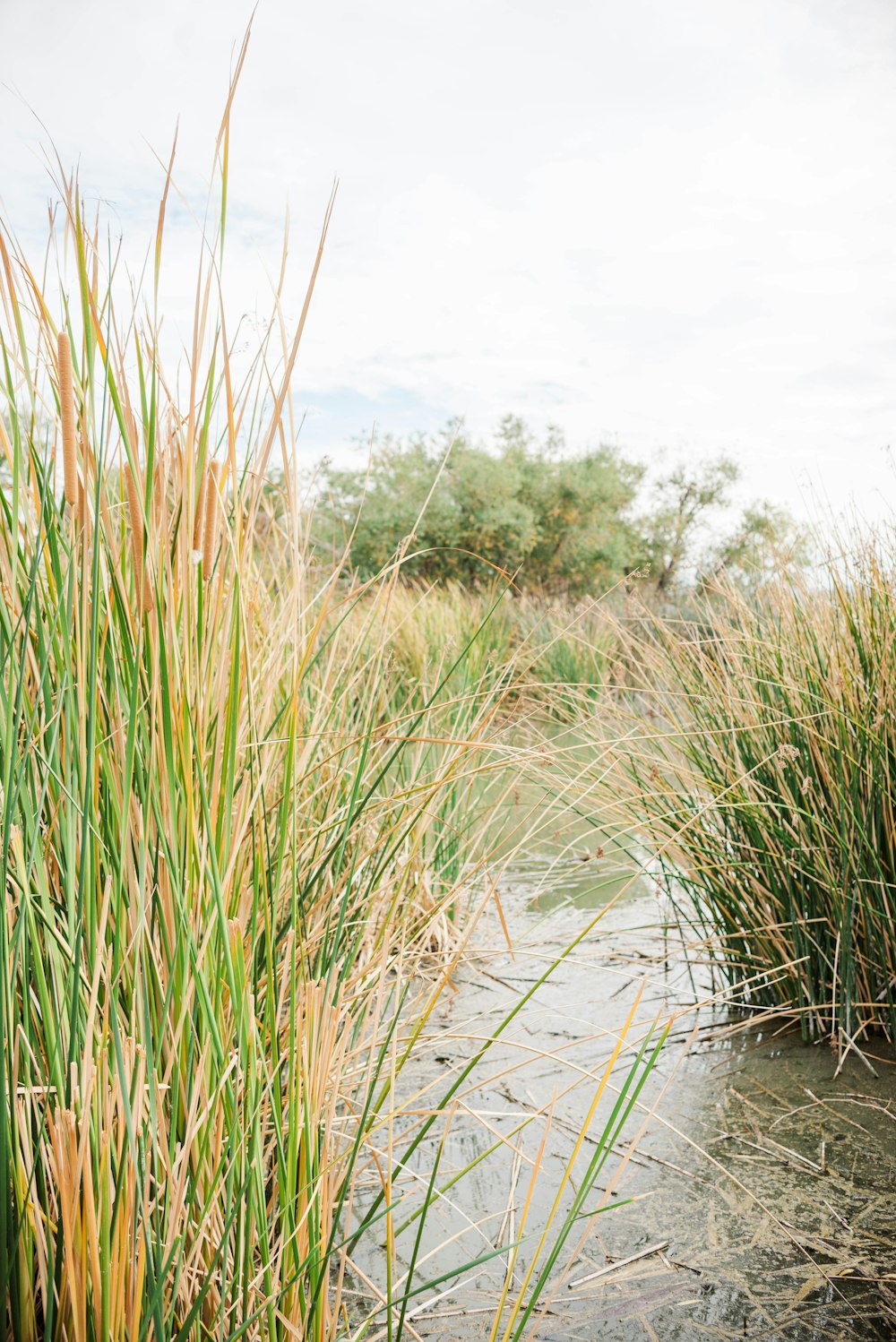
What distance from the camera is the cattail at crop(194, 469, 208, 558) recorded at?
91cm

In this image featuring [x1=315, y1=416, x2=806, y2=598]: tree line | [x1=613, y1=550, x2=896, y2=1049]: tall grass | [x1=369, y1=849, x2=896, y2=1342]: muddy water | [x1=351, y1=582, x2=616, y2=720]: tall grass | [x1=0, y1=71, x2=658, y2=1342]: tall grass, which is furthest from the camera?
[x1=315, y1=416, x2=806, y2=598]: tree line

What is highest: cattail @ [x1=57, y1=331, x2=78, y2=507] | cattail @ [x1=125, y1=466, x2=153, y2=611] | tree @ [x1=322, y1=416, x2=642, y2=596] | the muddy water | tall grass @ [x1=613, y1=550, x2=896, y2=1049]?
tree @ [x1=322, y1=416, x2=642, y2=596]

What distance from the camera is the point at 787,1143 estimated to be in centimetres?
167

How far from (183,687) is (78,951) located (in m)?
0.27

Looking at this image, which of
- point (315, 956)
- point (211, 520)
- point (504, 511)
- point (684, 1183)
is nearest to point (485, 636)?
point (684, 1183)

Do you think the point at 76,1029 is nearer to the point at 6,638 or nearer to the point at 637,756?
the point at 6,638

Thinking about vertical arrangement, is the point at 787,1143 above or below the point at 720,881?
below

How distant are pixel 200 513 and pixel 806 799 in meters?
1.71

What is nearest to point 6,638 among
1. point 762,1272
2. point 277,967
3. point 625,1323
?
point 277,967

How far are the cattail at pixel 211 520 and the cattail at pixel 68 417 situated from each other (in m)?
0.14

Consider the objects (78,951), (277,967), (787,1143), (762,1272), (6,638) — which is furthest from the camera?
(787,1143)

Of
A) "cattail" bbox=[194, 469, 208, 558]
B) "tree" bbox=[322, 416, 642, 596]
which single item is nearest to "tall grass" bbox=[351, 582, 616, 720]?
"cattail" bbox=[194, 469, 208, 558]

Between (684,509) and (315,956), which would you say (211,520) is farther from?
(684,509)

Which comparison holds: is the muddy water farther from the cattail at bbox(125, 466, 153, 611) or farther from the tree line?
the tree line
